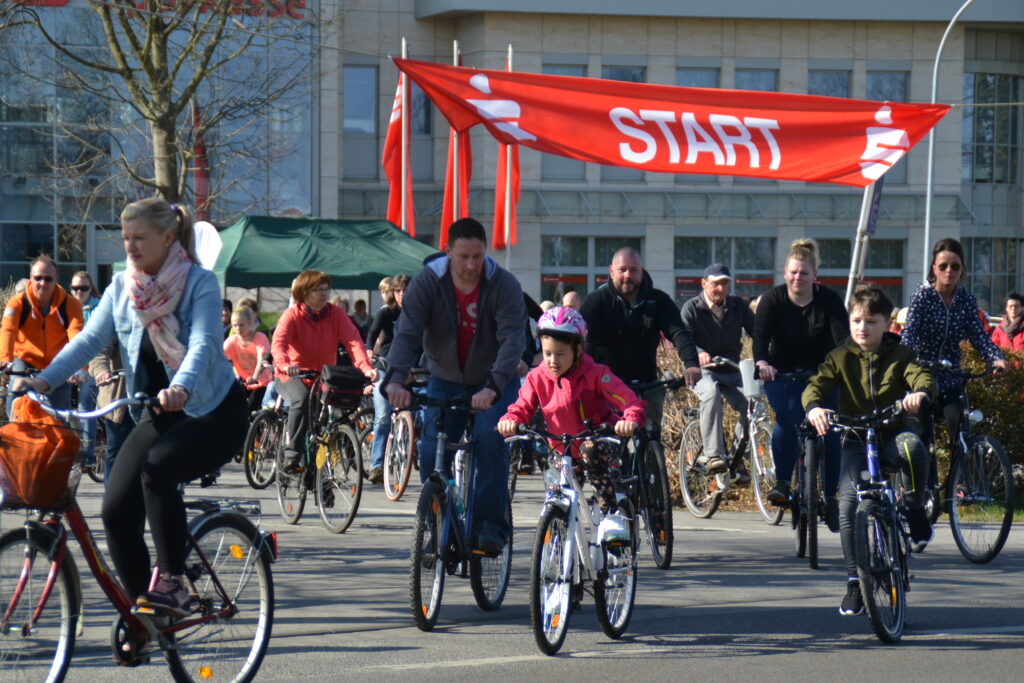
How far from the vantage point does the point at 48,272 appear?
11062mm

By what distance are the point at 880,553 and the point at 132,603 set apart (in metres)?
3.33

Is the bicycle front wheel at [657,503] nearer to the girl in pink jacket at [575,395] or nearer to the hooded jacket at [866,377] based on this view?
the hooded jacket at [866,377]

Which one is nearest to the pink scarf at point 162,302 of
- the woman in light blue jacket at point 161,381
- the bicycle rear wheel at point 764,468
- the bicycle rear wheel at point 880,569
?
the woman in light blue jacket at point 161,381

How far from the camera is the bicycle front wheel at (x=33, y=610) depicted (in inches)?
211

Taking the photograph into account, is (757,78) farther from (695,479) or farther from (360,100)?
(695,479)

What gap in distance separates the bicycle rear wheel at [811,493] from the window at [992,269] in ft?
121

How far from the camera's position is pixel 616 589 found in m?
7.07

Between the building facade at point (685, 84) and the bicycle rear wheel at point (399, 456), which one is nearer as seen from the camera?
the bicycle rear wheel at point (399, 456)

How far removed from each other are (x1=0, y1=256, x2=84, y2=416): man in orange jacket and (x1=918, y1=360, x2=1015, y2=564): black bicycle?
6058mm

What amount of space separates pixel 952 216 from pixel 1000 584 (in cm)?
3564

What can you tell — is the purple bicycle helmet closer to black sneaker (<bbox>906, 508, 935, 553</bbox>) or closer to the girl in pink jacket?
the girl in pink jacket

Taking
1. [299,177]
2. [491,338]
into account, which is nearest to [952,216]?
[299,177]

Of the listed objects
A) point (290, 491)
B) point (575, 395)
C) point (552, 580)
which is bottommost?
point (290, 491)

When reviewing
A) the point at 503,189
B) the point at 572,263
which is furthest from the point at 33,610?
the point at 572,263
